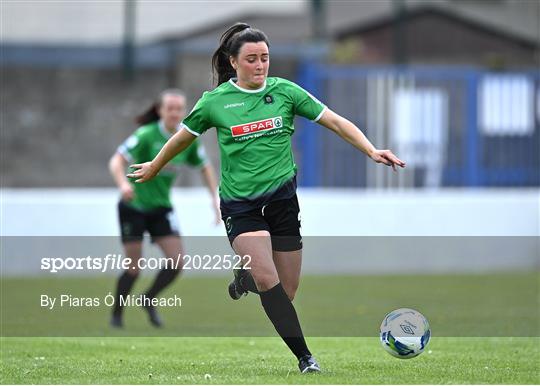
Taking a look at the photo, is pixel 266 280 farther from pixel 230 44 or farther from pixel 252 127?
pixel 230 44

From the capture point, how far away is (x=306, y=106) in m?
7.96

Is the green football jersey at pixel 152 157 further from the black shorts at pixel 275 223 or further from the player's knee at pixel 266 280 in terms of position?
the player's knee at pixel 266 280

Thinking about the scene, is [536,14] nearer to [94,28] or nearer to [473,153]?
[473,153]

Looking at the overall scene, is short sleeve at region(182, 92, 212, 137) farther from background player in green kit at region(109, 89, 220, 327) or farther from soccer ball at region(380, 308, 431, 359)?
background player in green kit at region(109, 89, 220, 327)

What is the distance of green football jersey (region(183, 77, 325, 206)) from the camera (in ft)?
25.8

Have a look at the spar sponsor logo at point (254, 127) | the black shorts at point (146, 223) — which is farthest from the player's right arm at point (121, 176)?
the spar sponsor logo at point (254, 127)

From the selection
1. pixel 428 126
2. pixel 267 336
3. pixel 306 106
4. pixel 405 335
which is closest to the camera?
pixel 306 106

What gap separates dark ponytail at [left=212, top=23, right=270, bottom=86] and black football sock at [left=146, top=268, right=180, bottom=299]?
3.91 m

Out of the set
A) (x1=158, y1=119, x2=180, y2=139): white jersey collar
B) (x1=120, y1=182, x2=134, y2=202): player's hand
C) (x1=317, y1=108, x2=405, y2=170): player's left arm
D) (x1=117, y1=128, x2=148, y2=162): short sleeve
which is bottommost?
(x1=120, y1=182, x2=134, y2=202): player's hand

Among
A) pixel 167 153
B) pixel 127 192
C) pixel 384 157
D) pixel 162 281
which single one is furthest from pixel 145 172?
pixel 162 281

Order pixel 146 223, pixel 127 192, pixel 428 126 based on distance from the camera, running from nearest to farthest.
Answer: pixel 127 192 < pixel 146 223 < pixel 428 126

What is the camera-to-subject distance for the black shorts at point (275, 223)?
7852 mm

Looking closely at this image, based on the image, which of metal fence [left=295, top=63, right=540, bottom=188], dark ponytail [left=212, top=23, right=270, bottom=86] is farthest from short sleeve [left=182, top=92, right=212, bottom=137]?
metal fence [left=295, top=63, right=540, bottom=188]

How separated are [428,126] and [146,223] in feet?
33.6
